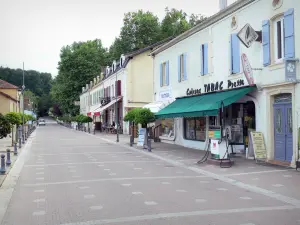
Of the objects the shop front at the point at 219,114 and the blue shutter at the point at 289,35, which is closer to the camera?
the blue shutter at the point at 289,35

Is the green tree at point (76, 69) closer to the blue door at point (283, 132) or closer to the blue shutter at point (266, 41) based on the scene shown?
the blue shutter at point (266, 41)

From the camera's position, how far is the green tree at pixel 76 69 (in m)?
60.9

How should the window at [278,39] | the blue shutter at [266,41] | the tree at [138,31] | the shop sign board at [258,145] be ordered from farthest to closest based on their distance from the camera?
the tree at [138,31] < the shop sign board at [258,145] < the blue shutter at [266,41] < the window at [278,39]

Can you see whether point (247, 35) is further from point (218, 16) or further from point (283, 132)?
point (283, 132)

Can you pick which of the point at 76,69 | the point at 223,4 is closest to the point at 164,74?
the point at 223,4

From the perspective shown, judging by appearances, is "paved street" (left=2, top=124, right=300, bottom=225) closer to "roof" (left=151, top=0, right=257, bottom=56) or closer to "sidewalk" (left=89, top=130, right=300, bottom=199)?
"sidewalk" (left=89, top=130, right=300, bottom=199)

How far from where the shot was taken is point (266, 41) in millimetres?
13711

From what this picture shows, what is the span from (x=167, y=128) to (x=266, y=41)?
41.1 ft

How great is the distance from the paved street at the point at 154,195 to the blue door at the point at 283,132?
0.90 metres

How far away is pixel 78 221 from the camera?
6.35 metres

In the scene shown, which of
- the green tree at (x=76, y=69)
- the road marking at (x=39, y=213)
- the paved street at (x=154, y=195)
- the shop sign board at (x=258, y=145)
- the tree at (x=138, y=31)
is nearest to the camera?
the paved street at (x=154, y=195)

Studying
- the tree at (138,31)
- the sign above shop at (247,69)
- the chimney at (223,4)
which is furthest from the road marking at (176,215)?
the tree at (138,31)

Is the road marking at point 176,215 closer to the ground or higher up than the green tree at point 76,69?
closer to the ground

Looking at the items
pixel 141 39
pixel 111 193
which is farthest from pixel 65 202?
pixel 141 39
